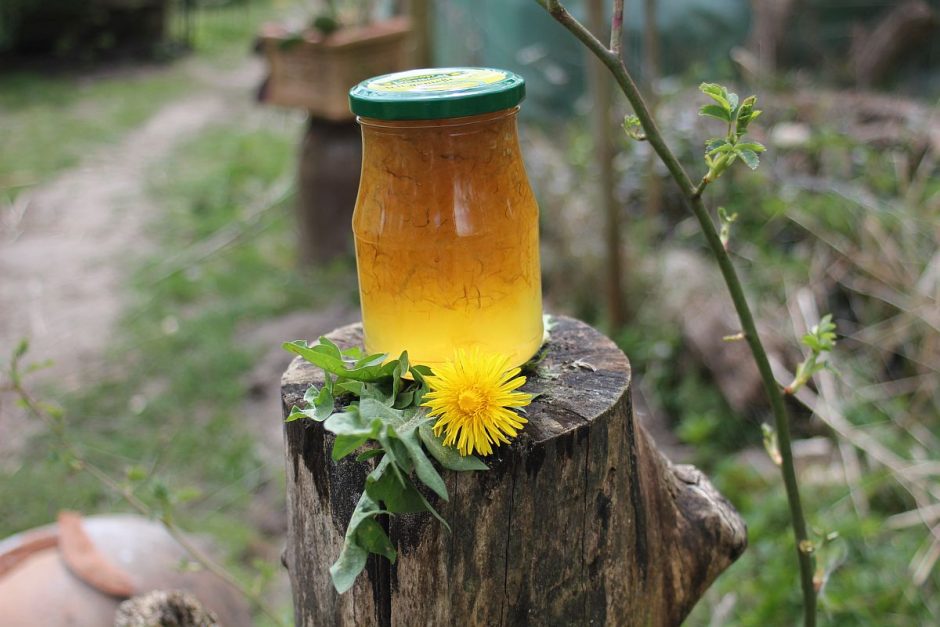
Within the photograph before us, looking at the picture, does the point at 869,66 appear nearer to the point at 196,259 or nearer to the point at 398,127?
the point at 196,259

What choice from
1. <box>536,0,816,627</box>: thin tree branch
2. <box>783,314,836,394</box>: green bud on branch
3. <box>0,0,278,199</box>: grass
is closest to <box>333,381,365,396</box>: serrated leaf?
<box>536,0,816,627</box>: thin tree branch

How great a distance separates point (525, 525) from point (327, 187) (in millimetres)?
3756

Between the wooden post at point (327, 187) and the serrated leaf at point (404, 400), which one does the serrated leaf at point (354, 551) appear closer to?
the serrated leaf at point (404, 400)

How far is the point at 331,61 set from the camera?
13.9ft

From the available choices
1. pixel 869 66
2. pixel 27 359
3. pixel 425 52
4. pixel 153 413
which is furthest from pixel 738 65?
pixel 27 359

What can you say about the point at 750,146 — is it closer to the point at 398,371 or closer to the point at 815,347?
the point at 815,347

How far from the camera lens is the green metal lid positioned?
960mm

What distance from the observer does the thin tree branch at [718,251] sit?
939 mm

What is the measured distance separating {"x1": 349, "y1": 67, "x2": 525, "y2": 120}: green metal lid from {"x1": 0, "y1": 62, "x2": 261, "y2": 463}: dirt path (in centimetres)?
295

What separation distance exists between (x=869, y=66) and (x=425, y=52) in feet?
8.15

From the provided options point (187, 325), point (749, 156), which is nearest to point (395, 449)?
point (749, 156)

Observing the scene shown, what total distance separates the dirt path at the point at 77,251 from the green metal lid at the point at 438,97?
116 inches

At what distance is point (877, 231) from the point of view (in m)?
3.19

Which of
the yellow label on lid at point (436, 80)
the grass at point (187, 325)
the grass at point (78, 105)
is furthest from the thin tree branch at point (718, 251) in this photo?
the grass at point (78, 105)
